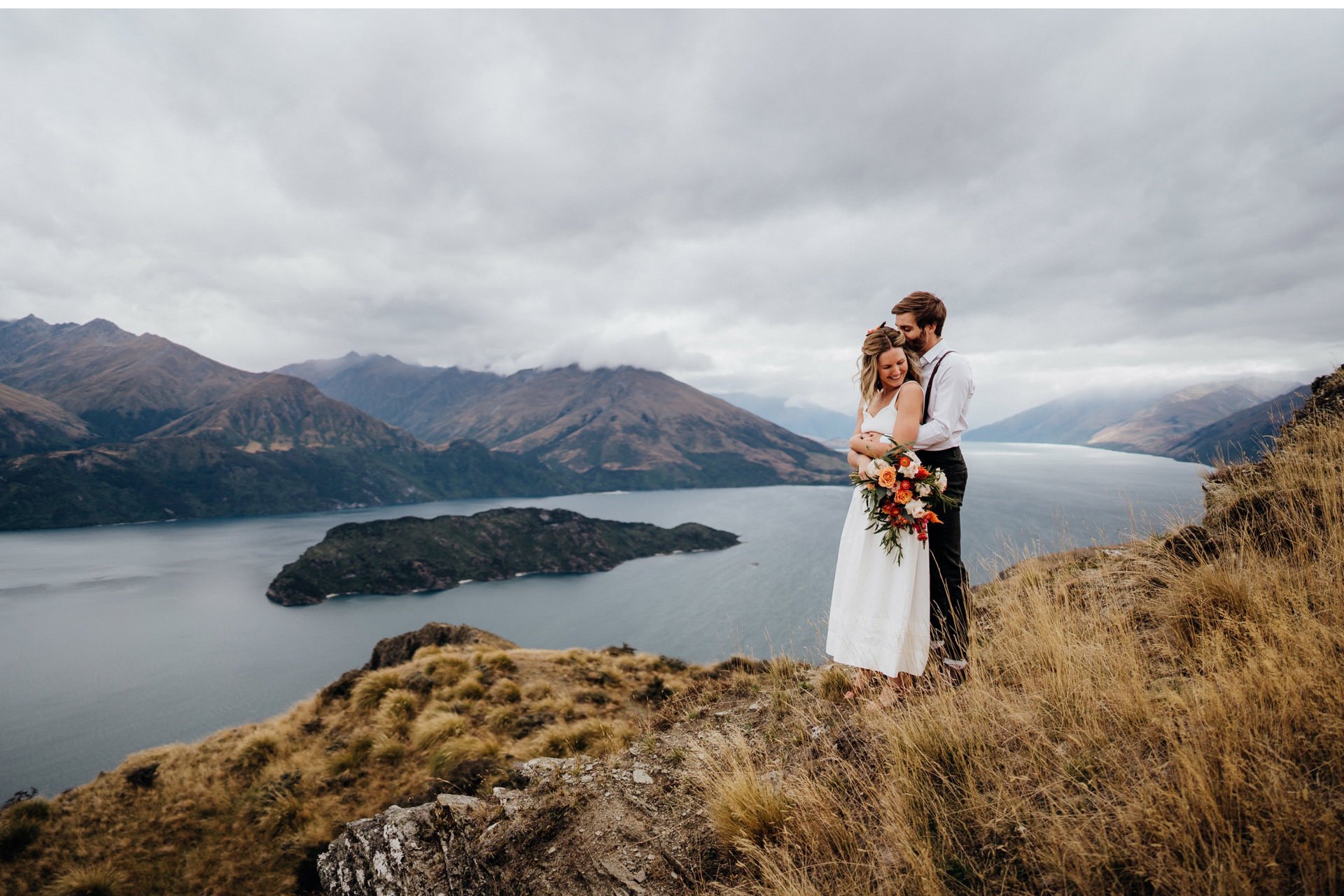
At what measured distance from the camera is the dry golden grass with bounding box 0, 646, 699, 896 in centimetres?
731

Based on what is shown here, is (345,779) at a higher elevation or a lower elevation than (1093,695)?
lower

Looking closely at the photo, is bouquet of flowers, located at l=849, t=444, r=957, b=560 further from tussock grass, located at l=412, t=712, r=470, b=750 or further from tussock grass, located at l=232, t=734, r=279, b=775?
tussock grass, located at l=232, t=734, r=279, b=775

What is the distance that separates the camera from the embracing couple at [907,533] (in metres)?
4.04

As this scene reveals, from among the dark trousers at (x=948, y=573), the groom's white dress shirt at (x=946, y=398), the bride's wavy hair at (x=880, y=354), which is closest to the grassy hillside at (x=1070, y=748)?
the dark trousers at (x=948, y=573)

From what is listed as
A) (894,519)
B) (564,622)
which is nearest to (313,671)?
(564,622)

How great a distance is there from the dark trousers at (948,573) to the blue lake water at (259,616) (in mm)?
33868

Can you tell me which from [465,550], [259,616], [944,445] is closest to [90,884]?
[944,445]

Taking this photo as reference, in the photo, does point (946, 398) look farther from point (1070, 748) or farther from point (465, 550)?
point (465, 550)

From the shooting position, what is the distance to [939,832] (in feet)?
7.86

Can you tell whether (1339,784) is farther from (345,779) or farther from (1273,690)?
(345,779)

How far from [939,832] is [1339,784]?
136 centimetres

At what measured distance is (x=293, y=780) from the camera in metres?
8.91

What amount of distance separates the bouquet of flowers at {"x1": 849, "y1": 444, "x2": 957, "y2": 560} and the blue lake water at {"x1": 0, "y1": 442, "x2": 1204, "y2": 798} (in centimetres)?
3435

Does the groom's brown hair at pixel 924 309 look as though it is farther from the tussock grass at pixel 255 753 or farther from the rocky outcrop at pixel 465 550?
the rocky outcrop at pixel 465 550
